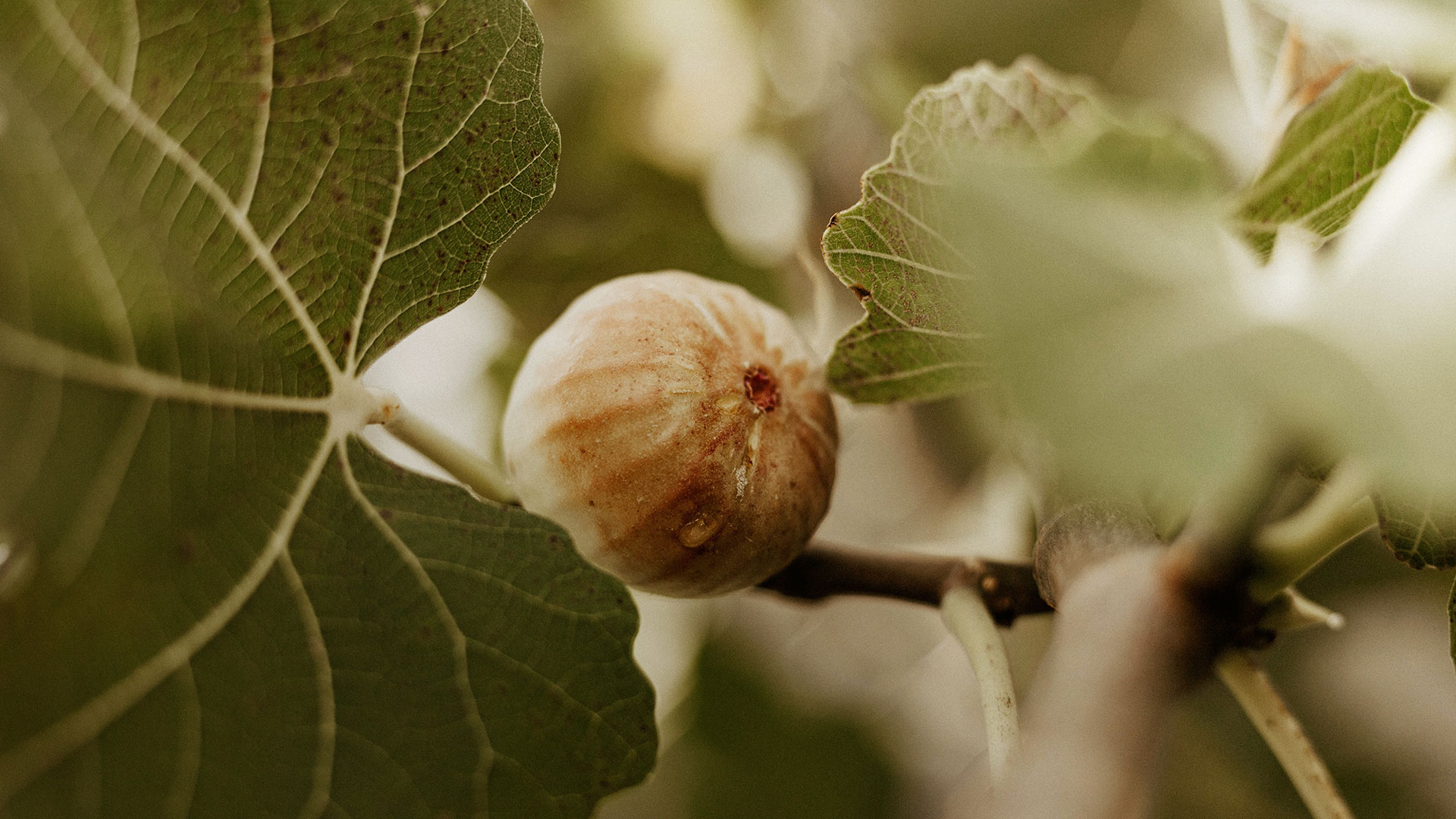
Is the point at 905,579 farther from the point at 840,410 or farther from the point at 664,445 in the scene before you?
the point at 840,410

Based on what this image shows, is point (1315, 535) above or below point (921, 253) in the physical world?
below

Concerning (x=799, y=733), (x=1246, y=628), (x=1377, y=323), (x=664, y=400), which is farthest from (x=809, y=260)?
(x=799, y=733)

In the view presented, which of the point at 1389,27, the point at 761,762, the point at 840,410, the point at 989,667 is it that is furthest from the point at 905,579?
the point at 761,762

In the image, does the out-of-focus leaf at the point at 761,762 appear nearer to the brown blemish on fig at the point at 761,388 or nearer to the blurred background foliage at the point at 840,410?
the blurred background foliage at the point at 840,410

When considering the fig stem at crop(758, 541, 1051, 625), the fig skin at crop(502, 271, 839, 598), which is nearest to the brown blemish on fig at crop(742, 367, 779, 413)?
the fig skin at crop(502, 271, 839, 598)

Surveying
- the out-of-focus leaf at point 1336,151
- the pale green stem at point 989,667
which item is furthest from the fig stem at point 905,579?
the out-of-focus leaf at point 1336,151

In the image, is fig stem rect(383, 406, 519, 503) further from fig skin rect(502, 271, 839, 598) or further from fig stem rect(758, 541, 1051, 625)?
fig stem rect(758, 541, 1051, 625)

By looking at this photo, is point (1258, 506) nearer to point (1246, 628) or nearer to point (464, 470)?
point (1246, 628)
